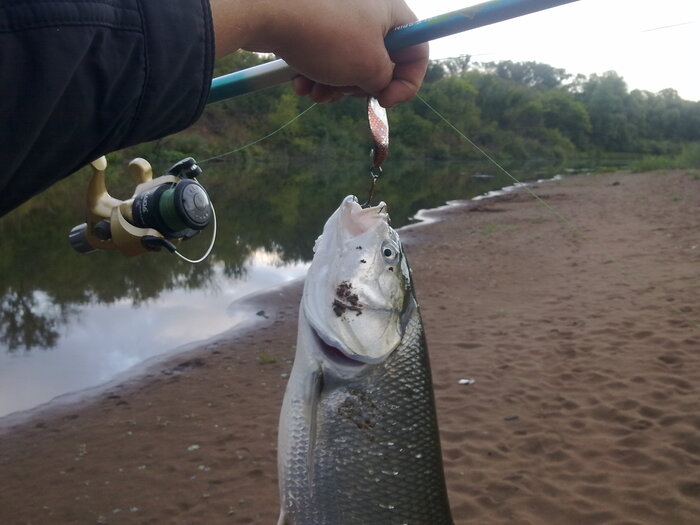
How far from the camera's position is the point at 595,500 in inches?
139

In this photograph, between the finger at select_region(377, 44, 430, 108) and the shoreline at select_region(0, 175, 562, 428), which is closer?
the finger at select_region(377, 44, 430, 108)

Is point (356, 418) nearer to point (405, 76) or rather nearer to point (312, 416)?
point (312, 416)

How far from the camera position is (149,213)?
7.54 feet

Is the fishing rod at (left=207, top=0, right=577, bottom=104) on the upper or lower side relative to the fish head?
upper

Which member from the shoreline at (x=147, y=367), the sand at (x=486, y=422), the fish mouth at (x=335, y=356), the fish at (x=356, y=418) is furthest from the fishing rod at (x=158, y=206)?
the shoreline at (x=147, y=367)

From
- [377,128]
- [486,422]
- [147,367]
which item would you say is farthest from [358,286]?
[147,367]

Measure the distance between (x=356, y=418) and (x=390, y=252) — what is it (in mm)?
502

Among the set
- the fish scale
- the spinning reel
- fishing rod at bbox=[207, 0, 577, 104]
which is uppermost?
fishing rod at bbox=[207, 0, 577, 104]

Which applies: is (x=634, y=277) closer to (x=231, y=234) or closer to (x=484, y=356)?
(x=484, y=356)

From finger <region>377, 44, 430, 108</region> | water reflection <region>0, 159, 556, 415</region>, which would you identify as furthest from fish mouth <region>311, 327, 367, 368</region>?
water reflection <region>0, 159, 556, 415</region>

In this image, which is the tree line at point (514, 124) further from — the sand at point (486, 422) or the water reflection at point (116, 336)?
the sand at point (486, 422)

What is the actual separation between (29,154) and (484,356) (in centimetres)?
592

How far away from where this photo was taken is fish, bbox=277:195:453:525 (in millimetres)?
1659

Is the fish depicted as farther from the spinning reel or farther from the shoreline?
the shoreline
